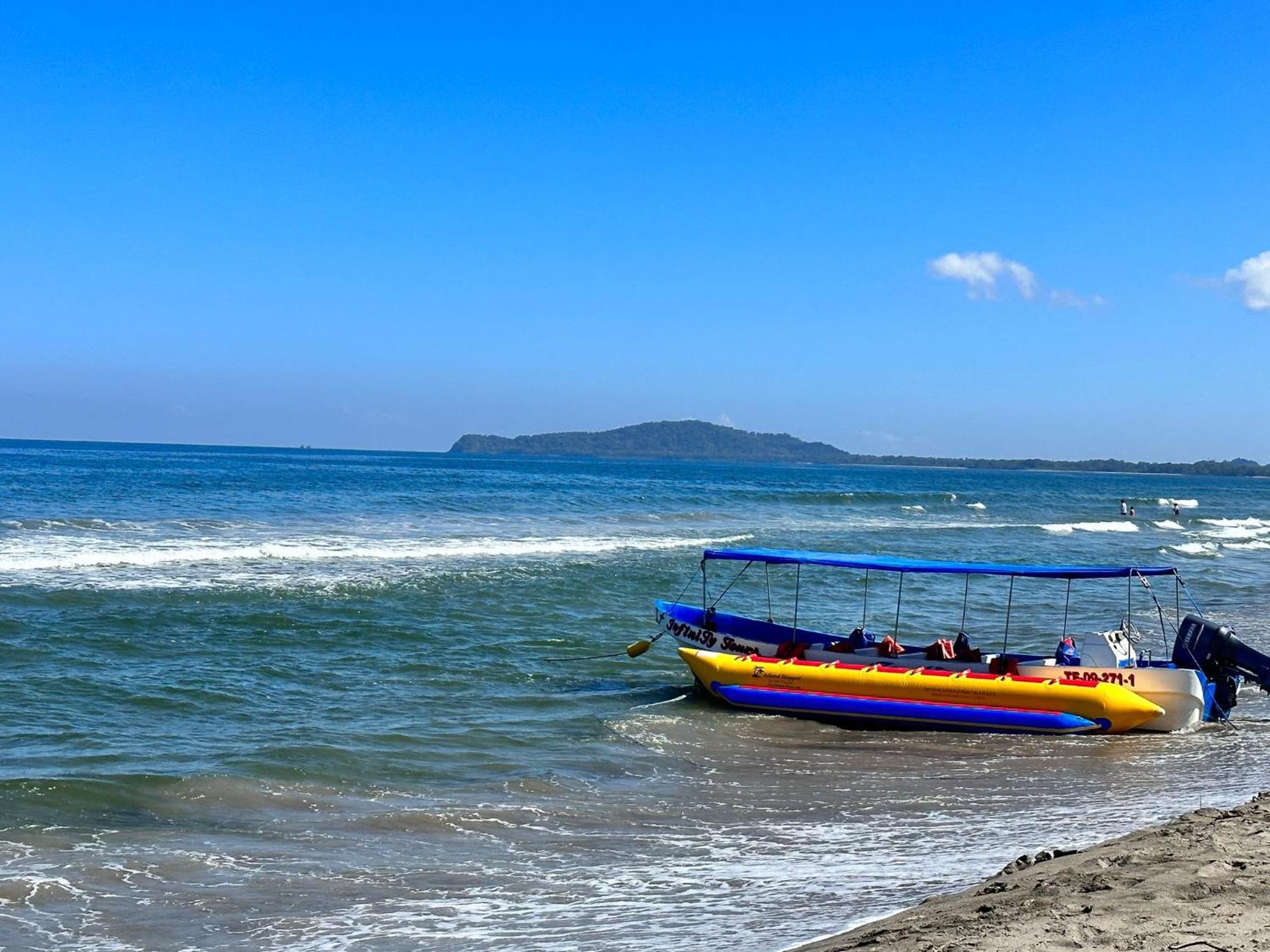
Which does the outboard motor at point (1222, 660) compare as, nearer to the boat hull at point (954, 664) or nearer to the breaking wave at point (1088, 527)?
Result: the boat hull at point (954, 664)

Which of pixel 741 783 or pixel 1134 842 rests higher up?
pixel 1134 842

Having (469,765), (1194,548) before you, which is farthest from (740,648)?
(1194,548)

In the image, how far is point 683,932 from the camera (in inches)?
289

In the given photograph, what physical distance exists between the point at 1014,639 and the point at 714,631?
5.96m

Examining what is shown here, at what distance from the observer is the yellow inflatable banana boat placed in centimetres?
1495

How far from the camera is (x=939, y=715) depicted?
1499cm

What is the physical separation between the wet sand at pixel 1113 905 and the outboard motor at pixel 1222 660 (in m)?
8.44

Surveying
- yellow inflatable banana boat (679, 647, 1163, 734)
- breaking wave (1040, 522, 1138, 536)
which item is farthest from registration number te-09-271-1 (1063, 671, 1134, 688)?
breaking wave (1040, 522, 1138, 536)

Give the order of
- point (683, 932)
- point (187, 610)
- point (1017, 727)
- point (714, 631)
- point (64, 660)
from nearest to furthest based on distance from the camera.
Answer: point (683, 932), point (1017, 727), point (64, 660), point (714, 631), point (187, 610)

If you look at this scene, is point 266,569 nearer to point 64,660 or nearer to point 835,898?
point 64,660

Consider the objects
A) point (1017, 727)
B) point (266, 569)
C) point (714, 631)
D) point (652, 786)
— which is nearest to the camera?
point (652, 786)

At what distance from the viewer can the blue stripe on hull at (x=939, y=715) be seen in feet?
48.9

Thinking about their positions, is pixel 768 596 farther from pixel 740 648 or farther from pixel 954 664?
pixel 954 664

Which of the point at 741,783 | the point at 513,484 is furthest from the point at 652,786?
the point at 513,484
